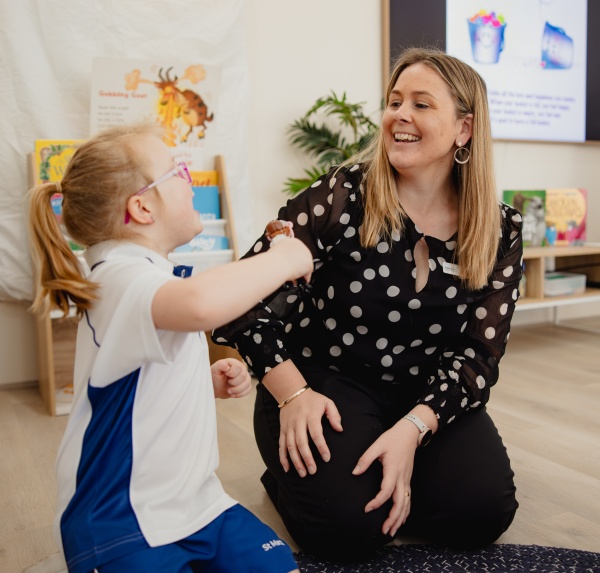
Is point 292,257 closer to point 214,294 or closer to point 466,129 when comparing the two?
point 214,294

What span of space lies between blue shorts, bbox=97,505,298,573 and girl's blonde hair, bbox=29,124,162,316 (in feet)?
1.17

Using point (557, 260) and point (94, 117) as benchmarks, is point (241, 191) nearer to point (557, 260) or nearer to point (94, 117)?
point (94, 117)

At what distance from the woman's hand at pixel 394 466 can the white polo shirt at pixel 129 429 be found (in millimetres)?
412

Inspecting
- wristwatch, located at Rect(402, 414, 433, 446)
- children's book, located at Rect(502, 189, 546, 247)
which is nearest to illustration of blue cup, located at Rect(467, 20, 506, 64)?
children's book, located at Rect(502, 189, 546, 247)

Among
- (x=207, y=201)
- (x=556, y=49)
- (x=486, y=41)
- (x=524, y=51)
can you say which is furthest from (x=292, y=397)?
(x=556, y=49)

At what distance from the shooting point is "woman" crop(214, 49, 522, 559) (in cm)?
133

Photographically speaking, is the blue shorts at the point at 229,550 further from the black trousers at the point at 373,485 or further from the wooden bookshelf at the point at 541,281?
the wooden bookshelf at the point at 541,281

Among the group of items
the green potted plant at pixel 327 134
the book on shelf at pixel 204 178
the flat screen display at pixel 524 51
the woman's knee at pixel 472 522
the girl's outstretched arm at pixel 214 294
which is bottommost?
the woman's knee at pixel 472 522

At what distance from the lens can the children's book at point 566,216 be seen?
11.6ft

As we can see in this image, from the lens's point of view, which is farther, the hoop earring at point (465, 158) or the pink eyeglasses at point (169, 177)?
the hoop earring at point (465, 158)

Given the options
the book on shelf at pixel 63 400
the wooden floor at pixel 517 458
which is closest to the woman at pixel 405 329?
the wooden floor at pixel 517 458

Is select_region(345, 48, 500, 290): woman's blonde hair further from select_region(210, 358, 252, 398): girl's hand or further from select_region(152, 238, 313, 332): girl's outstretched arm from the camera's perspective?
select_region(152, 238, 313, 332): girl's outstretched arm

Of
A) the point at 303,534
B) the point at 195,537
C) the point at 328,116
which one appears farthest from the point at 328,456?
the point at 328,116

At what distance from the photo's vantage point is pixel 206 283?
2.69 feet
